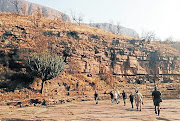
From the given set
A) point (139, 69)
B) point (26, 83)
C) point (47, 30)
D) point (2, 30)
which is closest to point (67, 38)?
point (47, 30)

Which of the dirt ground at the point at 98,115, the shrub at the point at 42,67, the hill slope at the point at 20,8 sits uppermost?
the hill slope at the point at 20,8

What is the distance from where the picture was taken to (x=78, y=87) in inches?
929

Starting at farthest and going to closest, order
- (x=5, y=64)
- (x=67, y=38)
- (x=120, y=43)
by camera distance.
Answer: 1. (x=120, y=43)
2. (x=67, y=38)
3. (x=5, y=64)

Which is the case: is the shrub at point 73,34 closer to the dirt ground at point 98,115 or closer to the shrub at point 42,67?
the shrub at point 42,67

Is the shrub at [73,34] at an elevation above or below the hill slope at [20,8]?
below

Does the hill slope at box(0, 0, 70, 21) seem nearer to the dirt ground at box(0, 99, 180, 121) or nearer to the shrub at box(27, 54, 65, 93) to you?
the shrub at box(27, 54, 65, 93)

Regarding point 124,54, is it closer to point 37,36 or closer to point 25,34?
point 37,36

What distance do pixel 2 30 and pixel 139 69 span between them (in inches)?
1230

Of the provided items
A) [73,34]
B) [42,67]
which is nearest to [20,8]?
[73,34]

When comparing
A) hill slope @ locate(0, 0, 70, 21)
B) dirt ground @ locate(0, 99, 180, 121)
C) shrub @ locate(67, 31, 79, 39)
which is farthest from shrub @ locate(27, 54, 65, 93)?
hill slope @ locate(0, 0, 70, 21)

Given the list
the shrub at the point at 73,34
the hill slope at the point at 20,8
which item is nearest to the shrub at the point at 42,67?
the shrub at the point at 73,34

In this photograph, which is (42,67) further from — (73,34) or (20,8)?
(20,8)

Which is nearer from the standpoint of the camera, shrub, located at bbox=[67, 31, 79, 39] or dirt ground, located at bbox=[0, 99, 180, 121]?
dirt ground, located at bbox=[0, 99, 180, 121]

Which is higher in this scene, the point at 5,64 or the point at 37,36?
the point at 37,36
